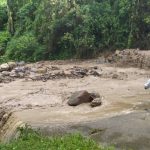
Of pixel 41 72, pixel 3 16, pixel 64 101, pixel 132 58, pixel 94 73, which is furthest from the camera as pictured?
pixel 3 16

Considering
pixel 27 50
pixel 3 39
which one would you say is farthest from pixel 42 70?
pixel 3 39

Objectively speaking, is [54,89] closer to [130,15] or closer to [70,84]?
[70,84]

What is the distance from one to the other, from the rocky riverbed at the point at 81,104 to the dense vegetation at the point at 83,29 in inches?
62.6

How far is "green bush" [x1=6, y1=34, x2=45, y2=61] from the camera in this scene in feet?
84.3

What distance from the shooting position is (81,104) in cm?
1282

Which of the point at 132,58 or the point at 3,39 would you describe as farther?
the point at 3,39

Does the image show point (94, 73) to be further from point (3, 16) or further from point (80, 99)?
point (3, 16)

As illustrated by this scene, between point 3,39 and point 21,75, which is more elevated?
point 21,75

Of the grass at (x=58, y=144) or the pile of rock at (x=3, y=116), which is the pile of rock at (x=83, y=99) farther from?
the grass at (x=58, y=144)

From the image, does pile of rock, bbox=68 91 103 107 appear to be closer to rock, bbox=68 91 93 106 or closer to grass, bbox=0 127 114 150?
rock, bbox=68 91 93 106

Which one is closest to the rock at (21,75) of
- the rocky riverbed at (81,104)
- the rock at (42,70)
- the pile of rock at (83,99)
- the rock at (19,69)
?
the rocky riverbed at (81,104)

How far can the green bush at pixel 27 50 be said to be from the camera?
25688mm

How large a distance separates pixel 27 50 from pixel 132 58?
7276 mm

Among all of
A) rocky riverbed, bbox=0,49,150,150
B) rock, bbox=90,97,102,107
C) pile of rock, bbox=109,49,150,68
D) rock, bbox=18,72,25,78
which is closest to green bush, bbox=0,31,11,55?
rocky riverbed, bbox=0,49,150,150
